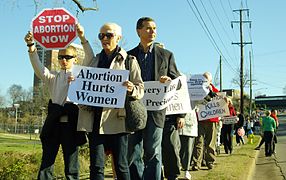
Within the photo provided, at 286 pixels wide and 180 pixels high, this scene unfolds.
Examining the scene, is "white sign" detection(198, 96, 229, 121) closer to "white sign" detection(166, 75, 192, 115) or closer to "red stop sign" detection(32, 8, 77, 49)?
"white sign" detection(166, 75, 192, 115)

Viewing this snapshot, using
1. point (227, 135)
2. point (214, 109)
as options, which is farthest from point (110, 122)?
point (227, 135)

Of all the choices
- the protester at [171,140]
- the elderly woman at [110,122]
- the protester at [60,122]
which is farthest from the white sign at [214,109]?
the elderly woman at [110,122]

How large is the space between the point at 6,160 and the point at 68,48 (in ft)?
21.4

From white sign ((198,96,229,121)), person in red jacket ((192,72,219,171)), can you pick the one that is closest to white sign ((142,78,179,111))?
person in red jacket ((192,72,219,171))

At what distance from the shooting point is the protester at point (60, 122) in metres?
5.41

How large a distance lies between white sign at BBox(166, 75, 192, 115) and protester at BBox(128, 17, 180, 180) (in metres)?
0.27

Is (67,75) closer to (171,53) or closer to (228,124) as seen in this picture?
(171,53)

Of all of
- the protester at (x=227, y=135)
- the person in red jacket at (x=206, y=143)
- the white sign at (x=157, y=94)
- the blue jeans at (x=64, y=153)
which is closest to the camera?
the blue jeans at (x=64, y=153)

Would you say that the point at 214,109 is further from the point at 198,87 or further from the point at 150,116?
the point at 150,116

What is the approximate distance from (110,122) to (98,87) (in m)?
0.44

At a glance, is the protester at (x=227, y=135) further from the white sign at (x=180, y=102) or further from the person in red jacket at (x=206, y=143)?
the white sign at (x=180, y=102)

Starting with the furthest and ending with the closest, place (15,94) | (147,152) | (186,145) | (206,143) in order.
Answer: (15,94) → (206,143) → (186,145) → (147,152)

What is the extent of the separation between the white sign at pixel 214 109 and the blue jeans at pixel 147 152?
4547 mm

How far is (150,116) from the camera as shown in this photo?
5.61 metres
